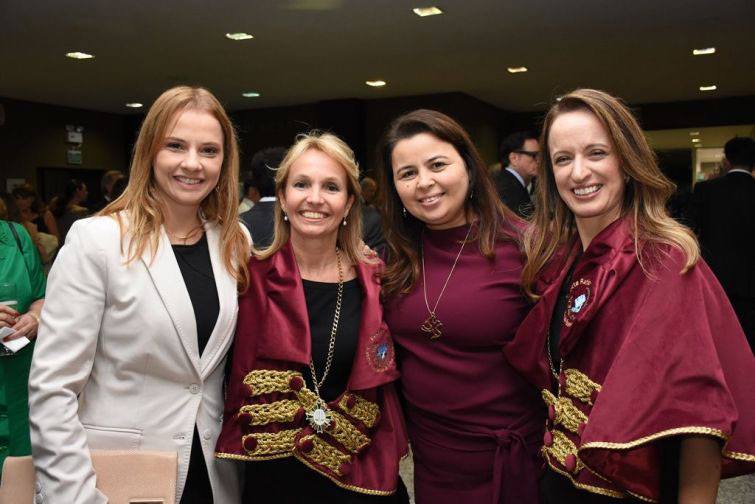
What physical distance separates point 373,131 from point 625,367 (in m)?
9.85

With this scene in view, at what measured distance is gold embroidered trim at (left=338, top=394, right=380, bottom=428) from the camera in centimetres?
189

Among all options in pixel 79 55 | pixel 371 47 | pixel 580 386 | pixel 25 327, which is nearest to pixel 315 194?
pixel 580 386

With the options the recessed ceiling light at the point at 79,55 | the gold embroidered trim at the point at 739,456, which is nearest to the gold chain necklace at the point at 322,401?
the gold embroidered trim at the point at 739,456

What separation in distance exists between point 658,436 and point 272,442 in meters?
0.97

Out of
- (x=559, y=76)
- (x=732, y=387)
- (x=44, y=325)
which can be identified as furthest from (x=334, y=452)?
(x=559, y=76)

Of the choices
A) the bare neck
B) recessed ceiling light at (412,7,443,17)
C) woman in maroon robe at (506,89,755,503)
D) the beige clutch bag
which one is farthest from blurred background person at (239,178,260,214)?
woman in maroon robe at (506,89,755,503)

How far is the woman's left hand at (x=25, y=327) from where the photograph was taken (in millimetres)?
2342

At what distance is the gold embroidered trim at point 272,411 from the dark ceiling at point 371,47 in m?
4.46

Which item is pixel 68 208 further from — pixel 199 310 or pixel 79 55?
pixel 199 310

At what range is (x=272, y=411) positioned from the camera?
72.1 inches

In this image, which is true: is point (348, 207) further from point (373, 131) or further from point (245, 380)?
point (373, 131)

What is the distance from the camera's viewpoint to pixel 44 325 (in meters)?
1.62

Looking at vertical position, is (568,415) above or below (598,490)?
above

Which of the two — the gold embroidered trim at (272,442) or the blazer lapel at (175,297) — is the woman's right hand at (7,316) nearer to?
the blazer lapel at (175,297)
